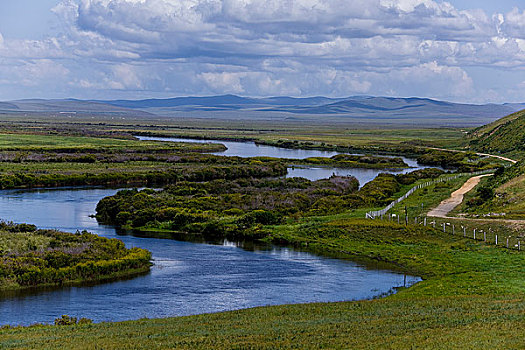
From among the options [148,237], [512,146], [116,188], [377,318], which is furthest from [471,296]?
[512,146]

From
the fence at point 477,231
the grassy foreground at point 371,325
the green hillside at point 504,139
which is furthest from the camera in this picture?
the green hillside at point 504,139

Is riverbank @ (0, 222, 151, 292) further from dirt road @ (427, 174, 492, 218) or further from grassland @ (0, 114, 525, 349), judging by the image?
dirt road @ (427, 174, 492, 218)

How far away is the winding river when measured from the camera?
3008cm

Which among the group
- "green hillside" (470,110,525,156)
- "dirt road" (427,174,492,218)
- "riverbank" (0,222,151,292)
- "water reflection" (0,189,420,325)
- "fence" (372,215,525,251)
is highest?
"green hillside" (470,110,525,156)

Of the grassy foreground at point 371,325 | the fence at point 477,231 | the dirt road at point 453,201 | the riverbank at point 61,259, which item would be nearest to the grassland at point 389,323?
the grassy foreground at point 371,325

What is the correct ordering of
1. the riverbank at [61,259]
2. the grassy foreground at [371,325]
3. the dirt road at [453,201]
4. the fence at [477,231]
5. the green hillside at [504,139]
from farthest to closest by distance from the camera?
1. the green hillside at [504,139]
2. the dirt road at [453,201]
3. the fence at [477,231]
4. the riverbank at [61,259]
5. the grassy foreground at [371,325]

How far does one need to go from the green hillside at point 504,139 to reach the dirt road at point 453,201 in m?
37.1

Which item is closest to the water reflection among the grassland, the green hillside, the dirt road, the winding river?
the winding river

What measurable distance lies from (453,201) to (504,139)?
7295cm

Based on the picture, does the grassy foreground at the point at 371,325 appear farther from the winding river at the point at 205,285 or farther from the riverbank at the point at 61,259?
the riverbank at the point at 61,259

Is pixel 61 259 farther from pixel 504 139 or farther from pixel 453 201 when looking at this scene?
pixel 504 139

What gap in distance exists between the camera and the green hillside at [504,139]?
374 feet

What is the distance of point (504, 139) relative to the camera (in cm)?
12562

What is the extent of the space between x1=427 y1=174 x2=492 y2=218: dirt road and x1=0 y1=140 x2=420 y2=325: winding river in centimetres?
1388
